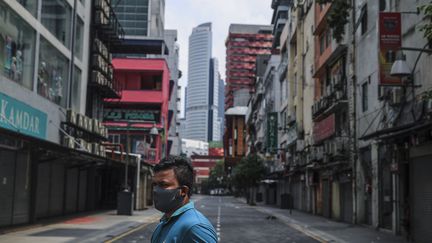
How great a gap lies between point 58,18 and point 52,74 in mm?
2861

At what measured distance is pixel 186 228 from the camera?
3.26 meters

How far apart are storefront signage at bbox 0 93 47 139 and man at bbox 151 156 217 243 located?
63.3ft

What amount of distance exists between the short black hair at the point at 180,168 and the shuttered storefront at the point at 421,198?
17505 millimetres

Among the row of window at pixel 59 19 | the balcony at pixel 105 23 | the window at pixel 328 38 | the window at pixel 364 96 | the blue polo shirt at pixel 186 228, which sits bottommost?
the blue polo shirt at pixel 186 228

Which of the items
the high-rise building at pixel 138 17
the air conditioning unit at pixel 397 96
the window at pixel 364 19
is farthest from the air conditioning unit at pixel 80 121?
the high-rise building at pixel 138 17

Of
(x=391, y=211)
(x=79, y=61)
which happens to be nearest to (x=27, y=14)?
(x=79, y=61)

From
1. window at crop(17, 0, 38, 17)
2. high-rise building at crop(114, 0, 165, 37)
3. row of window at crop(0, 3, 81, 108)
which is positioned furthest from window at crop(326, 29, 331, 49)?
high-rise building at crop(114, 0, 165, 37)

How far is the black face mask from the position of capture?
11.1ft

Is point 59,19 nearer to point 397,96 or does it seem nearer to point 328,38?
point 328,38

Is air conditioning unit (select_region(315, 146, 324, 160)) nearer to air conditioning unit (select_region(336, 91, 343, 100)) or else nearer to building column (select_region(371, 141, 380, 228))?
air conditioning unit (select_region(336, 91, 343, 100))

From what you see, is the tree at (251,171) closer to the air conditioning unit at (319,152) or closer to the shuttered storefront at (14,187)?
the air conditioning unit at (319,152)

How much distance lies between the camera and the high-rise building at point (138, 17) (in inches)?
3768

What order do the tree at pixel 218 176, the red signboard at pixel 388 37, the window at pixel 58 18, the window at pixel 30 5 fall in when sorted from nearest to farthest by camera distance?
1. the red signboard at pixel 388 37
2. the window at pixel 30 5
3. the window at pixel 58 18
4. the tree at pixel 218 176

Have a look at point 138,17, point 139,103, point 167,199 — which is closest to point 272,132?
point 139,103
